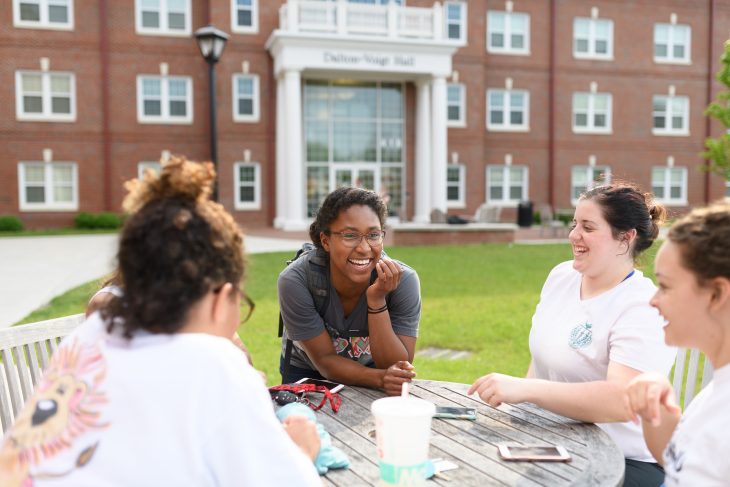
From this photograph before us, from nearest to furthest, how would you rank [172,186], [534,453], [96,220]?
[172,186] → [534,453] → [96,220]

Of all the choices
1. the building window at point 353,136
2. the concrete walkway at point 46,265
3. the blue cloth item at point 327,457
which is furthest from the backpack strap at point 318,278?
the building window at point 353,136

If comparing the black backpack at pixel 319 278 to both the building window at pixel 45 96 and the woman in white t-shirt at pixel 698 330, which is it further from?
the building window at pixel 45 96

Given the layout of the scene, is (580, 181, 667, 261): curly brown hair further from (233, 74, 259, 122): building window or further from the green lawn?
(233, 74, 259, 122): building window

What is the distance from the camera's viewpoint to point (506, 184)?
29.8 metres

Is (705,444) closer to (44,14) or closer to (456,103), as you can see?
(456,103)

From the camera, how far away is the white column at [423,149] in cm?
2709

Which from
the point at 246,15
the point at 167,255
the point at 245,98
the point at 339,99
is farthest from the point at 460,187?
the point at 167,255

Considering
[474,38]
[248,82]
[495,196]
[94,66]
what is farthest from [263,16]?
[495,196]

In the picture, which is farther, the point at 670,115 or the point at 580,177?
the point at 670,115

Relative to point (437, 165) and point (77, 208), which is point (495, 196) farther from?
point (77, 208)

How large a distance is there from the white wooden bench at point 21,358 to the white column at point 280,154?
74.6ft

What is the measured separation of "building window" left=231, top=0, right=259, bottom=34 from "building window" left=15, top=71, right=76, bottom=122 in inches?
257

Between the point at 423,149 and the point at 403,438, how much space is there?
2608cm

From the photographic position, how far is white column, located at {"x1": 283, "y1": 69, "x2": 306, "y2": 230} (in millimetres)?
24688
